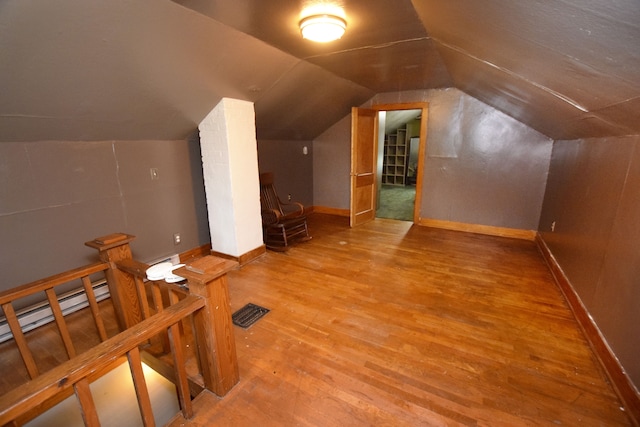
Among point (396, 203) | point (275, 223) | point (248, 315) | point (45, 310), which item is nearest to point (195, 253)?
point (275, 223)

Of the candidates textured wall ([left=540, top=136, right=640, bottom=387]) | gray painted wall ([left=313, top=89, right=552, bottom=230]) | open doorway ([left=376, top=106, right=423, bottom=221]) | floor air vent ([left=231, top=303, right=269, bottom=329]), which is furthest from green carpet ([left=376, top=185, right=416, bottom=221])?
floor air vent ([left=231, top=303, right=269, bottom=329])

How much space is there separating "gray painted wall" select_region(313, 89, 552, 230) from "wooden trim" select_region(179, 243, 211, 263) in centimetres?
338

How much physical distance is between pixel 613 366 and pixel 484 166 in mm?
3054

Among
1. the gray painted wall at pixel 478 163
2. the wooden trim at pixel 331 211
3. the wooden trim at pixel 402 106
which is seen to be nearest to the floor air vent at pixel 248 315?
the wooden trim at pixel 331 211

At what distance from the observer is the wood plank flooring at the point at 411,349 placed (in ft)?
4.82

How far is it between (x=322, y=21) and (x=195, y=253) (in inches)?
112

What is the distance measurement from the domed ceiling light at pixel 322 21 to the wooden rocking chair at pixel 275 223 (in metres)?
2.15

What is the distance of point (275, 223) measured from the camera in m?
3.72

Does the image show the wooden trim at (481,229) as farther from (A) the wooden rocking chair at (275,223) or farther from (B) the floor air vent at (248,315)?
(B) the floor air vent at (248,315)

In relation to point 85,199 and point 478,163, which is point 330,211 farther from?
point 85,199

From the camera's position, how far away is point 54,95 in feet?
6.07

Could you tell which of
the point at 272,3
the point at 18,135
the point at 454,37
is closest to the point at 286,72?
the point at 272,3

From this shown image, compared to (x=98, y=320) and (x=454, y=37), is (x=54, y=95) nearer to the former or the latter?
(x=98, y=320)

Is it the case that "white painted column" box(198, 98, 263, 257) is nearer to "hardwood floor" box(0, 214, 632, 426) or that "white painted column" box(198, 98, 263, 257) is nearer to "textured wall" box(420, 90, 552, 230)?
"hardwood floor" box(0, 214, 632, 426)
